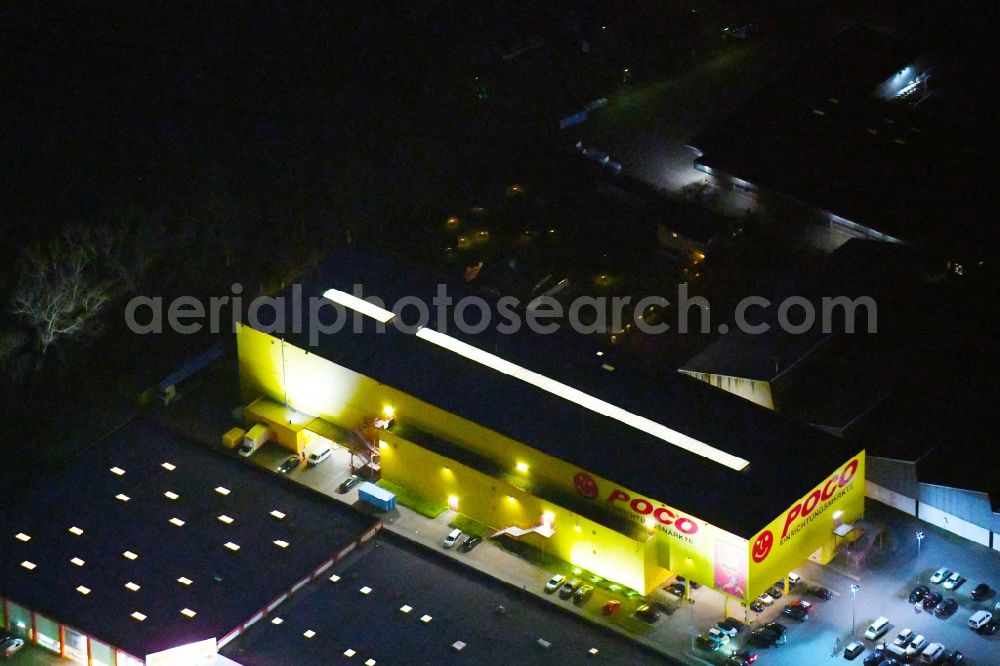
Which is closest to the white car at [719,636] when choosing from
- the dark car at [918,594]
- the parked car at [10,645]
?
the dark car at [918,594]

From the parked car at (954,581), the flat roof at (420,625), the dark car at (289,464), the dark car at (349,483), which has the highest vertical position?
the dark car at (289,464)

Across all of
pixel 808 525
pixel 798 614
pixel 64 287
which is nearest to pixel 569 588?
pixel 798 614

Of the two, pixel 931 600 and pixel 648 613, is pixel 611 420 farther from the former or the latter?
pixel 931 600

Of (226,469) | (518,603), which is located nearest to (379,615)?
(518,603)

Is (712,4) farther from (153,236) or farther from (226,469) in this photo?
(226,469)

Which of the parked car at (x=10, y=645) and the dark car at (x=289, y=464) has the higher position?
the dark car at (x=289, y=464)

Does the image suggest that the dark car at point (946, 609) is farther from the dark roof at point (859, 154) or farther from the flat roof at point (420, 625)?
the dark roof at point (859, 154)

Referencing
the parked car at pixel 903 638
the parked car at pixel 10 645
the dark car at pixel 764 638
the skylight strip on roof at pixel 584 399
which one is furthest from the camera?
the skylight strip on roof at pixel 584 399

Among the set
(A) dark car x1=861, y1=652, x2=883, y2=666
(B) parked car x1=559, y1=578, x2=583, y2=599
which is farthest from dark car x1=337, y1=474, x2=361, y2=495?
(A) dark car x1=861, y1=652, x2=883, y2=666
